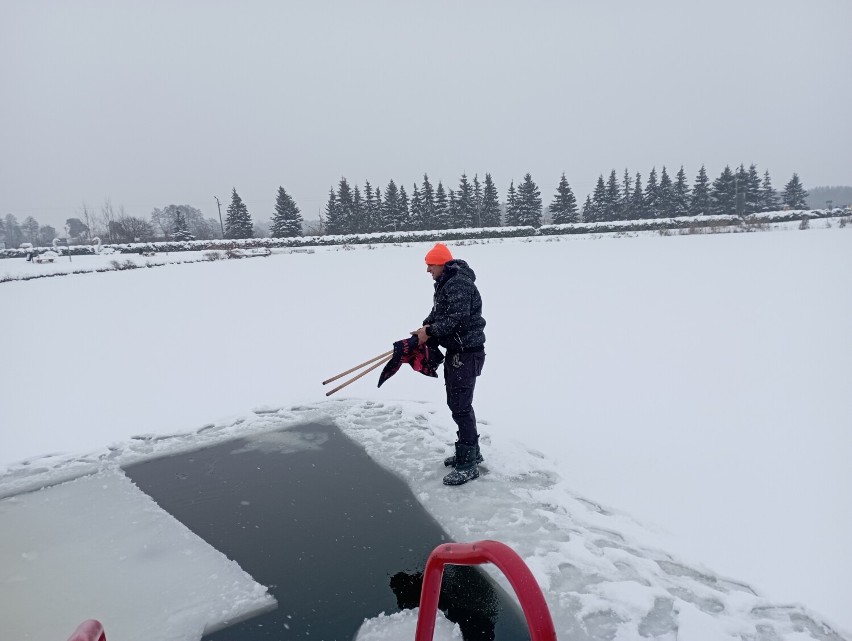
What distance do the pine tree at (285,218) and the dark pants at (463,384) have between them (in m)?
49.7

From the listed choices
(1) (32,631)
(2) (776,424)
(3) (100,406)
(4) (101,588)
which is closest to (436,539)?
(4) (101,588)

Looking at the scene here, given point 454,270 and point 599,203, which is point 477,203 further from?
point 454,270

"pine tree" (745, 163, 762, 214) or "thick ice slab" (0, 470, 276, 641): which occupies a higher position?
"pine tree" (745, 163, 762, 214)

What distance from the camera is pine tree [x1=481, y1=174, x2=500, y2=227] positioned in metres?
57.6

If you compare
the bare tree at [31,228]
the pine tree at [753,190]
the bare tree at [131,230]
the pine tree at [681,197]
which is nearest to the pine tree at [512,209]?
the pine tree at [681,197]

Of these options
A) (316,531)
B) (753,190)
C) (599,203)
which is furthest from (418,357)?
(753,190)

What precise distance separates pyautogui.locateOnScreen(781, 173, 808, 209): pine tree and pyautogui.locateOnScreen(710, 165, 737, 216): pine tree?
10215mm

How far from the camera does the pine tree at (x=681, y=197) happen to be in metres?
52.4

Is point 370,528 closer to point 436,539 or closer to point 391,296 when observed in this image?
point 436,539

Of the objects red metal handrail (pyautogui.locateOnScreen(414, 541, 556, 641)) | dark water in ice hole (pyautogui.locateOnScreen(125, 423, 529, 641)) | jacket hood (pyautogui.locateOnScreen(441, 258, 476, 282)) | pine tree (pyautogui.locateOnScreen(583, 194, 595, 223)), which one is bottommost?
dark water in ice hole (pyautogui.locateOnScreen(125, 423, 529, 641))

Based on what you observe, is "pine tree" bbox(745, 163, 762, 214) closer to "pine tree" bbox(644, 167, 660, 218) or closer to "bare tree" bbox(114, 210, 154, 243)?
"pine tree" bbox(644, 167, 660, 218)

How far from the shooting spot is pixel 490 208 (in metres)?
58.2

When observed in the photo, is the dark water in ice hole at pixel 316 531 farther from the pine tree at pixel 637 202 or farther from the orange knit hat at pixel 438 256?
the pine tree at pixel 637 202

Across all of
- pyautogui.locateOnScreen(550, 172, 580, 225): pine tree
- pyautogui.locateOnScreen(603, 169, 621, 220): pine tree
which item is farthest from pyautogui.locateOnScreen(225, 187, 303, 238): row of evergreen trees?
pyautogui.locateOnScreen(603, 169, 621, 220): pine tree
